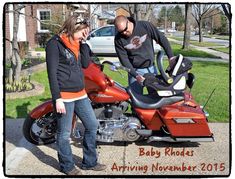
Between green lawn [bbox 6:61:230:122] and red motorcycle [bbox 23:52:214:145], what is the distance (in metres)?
1.47

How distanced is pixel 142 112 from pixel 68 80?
4.10ft

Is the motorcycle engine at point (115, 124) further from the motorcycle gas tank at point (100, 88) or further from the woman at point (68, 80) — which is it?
the woman at point (68, 80)

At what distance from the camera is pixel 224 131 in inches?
192

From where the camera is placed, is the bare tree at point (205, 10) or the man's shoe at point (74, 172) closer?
the man's shoe at point (74, 172)

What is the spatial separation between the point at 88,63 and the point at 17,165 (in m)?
1.48

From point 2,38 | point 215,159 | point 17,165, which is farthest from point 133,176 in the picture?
point 2,38

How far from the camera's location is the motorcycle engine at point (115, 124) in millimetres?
4121

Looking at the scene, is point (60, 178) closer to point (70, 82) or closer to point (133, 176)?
point (133, 176)

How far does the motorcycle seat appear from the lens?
13.6ft

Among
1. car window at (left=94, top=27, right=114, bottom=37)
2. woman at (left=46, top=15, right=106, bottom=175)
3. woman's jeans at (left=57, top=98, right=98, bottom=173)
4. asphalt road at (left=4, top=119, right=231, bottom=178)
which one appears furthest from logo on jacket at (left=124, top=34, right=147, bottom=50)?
car window at (left=94, top=27, right=114, bottom=37)

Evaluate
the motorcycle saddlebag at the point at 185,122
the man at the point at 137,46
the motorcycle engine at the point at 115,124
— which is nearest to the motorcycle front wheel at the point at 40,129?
the motorcycle engine at the point at 115,124

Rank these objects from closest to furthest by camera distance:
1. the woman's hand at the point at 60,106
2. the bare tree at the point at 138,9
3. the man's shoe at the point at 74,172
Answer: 1. the woman's hand at the point at 60,106
2. the man's shoe at the point at 74,172
3. the bare tree at the point at 138,9

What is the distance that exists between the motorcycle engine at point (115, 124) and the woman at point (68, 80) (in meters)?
0.48

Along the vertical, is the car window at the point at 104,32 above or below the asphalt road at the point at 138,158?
above
